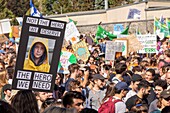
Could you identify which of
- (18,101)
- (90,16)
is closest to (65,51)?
(18,101)

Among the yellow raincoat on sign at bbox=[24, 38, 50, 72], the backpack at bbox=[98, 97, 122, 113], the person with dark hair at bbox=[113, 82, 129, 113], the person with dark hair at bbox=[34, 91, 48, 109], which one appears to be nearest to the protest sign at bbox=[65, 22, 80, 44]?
the person with dark hair at bbox=[113, 82, 129, 113]

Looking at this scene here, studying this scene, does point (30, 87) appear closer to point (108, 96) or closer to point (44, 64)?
point (44, 64)

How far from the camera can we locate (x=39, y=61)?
238 inches

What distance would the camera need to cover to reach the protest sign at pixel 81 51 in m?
13.1

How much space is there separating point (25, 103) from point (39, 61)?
129 centimetres

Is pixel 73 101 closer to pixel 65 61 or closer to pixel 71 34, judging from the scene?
pixel 65 61

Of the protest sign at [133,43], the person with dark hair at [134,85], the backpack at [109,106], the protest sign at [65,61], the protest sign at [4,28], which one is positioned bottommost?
the backpack at [109,106]

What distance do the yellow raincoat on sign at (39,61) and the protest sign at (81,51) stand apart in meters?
7.04

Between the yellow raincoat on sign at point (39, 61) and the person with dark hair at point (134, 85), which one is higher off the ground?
the yellow raincoat on sign at point (39, 61)

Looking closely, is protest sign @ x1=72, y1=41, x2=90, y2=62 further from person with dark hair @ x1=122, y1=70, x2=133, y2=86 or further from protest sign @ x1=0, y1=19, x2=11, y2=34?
protest sign @ x1=0, y1=19, x2=11, y2=34

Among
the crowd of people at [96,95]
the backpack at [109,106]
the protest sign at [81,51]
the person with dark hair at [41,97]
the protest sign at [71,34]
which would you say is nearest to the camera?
the crowd of people at [96,95]

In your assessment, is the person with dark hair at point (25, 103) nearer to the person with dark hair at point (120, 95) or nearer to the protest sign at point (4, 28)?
the person with dark hair at point (120, 95)

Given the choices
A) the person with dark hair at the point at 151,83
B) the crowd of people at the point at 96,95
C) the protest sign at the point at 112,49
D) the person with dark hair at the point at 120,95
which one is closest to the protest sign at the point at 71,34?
the protest sign at the point at 112,49

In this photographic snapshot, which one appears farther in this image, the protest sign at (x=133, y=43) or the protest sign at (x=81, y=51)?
the protest sign at (x=133, y=43)
